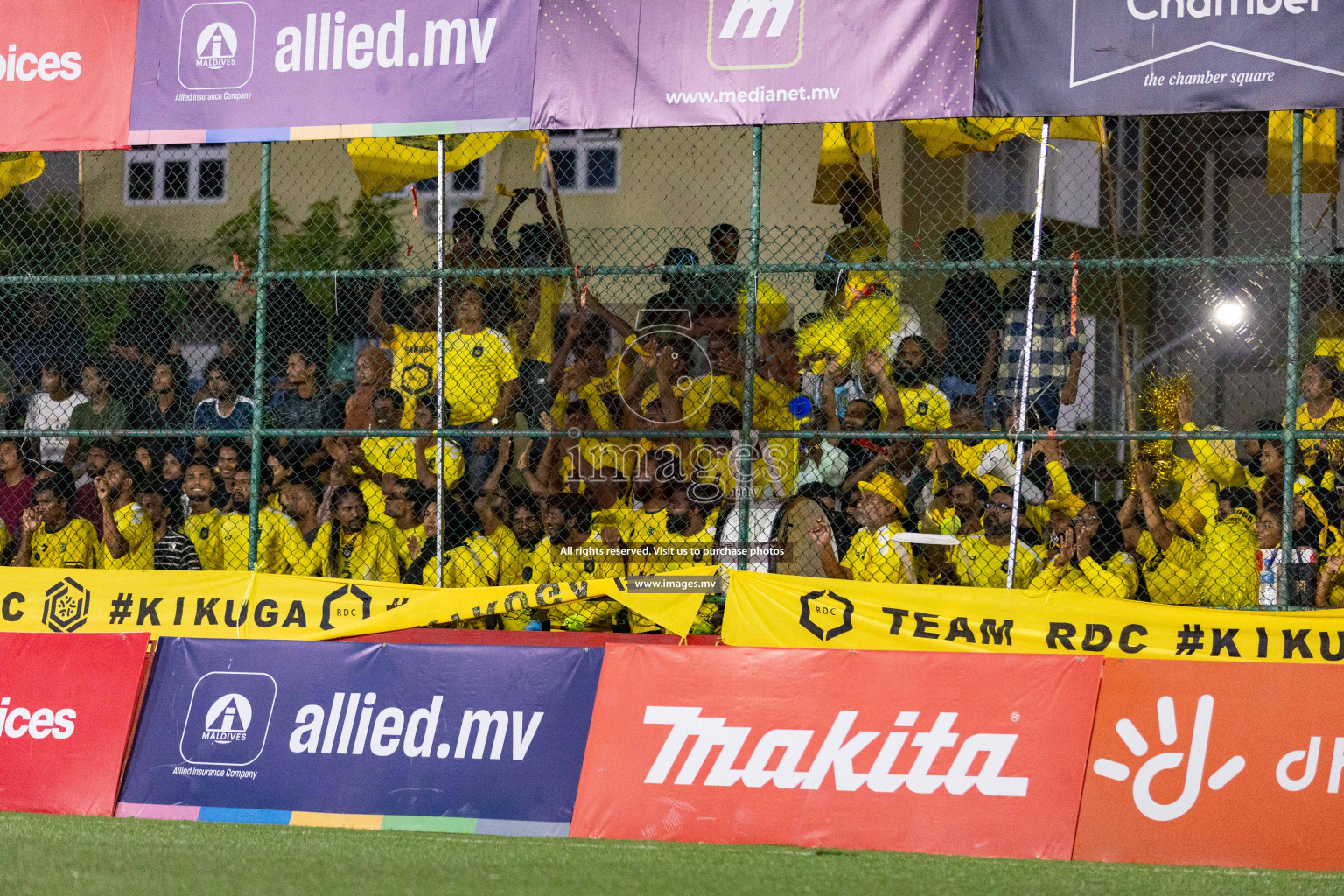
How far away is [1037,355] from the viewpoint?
912 cm

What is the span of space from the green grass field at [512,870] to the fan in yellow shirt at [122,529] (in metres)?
2.76

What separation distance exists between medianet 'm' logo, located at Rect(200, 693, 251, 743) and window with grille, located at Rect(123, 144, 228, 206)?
31.8 feet

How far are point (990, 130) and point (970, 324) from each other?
1221 millimetres

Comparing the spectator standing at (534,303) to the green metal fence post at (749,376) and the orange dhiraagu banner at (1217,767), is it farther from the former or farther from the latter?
the orange dhiraagu banner at (1217,767)

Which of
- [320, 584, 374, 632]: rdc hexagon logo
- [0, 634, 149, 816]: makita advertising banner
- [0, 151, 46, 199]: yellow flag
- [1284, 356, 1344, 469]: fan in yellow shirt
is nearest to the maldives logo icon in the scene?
[0, 151, 46, 199]: yellow flag

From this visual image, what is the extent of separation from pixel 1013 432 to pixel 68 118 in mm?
5891

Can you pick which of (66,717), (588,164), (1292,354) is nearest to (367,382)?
(66,717)

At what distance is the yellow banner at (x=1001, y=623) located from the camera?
7211 mm

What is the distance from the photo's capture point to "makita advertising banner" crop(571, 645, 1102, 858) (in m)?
6.49

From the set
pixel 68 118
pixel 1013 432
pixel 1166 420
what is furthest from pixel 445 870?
pixel 1166 420

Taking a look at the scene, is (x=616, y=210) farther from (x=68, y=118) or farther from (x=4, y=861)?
(x=4, y=861)

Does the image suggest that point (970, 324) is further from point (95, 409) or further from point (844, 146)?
point (95, 409)

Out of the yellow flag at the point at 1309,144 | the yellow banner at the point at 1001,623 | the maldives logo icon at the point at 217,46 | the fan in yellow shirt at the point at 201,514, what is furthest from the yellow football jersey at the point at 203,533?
the yellow flag at the point at 1309,144

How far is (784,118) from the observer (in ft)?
25.8
